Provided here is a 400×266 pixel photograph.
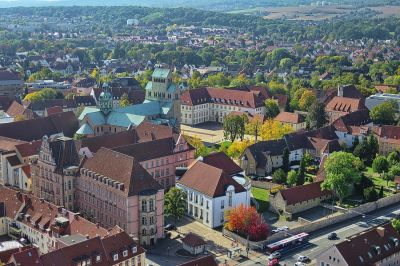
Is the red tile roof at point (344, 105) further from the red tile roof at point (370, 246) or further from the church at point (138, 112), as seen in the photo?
the red tile roof at point (370, 246)

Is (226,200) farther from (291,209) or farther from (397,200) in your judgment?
(397,200)

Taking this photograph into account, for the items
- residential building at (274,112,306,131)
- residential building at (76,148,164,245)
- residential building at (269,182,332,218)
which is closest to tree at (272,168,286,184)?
residential building at (269,182,332,218)

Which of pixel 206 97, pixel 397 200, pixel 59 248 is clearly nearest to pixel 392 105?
pixel 206 97

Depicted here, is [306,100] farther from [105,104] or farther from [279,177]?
[279,177]

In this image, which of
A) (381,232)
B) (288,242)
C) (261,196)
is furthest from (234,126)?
(381,232)

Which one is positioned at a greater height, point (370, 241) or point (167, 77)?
point (167, 77)

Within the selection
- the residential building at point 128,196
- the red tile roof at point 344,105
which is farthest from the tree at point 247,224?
the red tile roof at point 344,105
